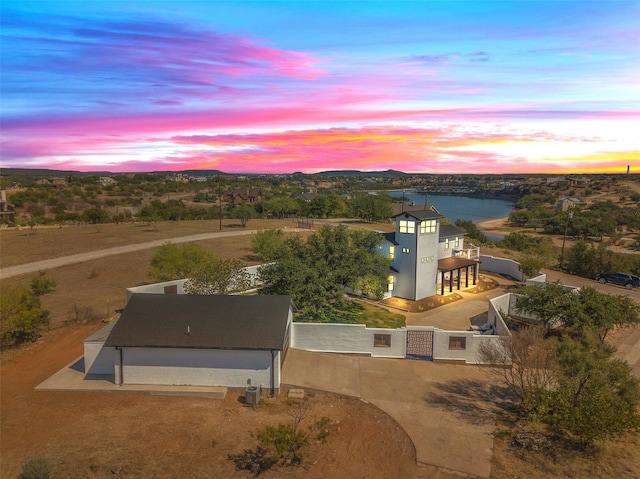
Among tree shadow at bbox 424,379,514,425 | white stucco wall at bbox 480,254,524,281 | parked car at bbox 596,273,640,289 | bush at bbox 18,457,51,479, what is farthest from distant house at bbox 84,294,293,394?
parked car at bbox 596,273,640,289

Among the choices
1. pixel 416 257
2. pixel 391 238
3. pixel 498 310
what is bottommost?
pixel 498 310

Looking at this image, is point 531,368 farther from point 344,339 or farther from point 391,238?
point 391,238

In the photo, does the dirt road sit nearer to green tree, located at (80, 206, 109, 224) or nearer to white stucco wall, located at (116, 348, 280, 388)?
white stucco wall, located at (116, 348, 280, 388)

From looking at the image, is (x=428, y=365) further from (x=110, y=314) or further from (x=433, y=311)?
(x=110, y=314)

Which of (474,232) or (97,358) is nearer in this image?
(97,358)

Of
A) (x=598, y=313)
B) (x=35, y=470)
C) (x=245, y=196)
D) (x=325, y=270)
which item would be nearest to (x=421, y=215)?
(x=325, y=270)

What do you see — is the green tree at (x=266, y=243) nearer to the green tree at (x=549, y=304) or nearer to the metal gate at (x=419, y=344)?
the metal gate at (x=419, y=344)
